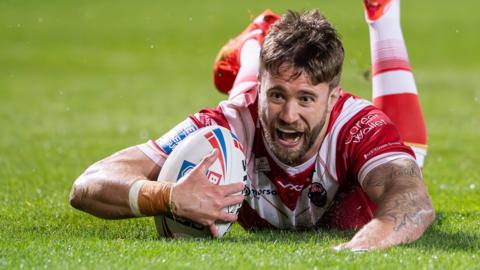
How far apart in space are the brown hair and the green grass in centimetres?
103

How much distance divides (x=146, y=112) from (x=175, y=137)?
1121cm

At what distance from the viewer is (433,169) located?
35.6ft

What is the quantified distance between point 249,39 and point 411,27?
84.8 ft

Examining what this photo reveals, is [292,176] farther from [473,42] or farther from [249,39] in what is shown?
[473,42]

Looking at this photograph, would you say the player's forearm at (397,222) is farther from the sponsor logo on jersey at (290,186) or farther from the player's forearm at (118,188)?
the player's forearm at (118,188)

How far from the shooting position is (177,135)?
653 centimetres

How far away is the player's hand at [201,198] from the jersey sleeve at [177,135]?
1.75 ft

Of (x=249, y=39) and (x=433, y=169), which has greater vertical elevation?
(x=249, y=39)

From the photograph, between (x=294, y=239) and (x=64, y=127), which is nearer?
(x=294, y=239)

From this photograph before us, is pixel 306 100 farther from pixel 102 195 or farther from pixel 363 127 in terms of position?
pixel 102 195

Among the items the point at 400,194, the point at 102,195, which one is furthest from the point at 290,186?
the point at 102,195

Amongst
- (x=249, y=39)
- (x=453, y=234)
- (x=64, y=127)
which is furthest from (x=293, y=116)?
(x=64, y=127)

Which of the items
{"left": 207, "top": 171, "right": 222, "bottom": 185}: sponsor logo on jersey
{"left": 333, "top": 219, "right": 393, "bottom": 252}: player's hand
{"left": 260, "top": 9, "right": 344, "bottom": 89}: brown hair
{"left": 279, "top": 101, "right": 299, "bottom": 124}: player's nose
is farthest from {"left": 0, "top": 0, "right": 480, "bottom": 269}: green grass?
{"left": 260, "top": 9, "right": 344, "bottom": 89}: brown hair

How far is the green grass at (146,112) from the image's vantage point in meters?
5.50
